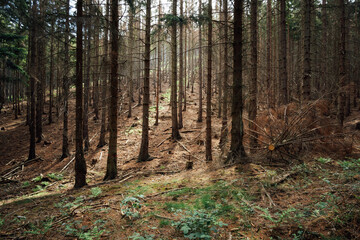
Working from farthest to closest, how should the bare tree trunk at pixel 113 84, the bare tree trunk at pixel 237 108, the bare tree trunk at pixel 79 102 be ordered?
the bare tree trunk at pixel 113 84, the bare tree trunk at pixel 79 102, the bare tree trunk at pixel 237 108

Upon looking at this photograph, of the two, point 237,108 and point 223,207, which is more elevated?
point 237,108

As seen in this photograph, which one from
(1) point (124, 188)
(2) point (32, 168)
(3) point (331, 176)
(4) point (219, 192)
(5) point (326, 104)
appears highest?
(5) point (326, 104)

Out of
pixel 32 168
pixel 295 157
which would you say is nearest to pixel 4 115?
pixel 32 168

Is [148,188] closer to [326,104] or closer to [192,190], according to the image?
[192,190]

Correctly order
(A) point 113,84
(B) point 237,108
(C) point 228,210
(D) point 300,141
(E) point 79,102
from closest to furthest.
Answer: (C) point 228,210 → (D) point 300,141 → (B) point 237,108 → (E) point 79,102 → (A) point 113,84

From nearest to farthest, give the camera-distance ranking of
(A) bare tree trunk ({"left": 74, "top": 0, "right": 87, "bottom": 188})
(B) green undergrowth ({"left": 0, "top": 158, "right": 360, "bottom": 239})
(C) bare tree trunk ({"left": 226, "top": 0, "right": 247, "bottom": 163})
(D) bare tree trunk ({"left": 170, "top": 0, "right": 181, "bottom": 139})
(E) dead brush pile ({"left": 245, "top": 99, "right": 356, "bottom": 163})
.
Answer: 1. (B) green undergrowth ({"left": 0, "top": 158, "right": 360, "bottom": 239})
2. (E) dead brush pile ({"left": 245, "top": 99, "right": 356, "bottom": 163})
3. (C) bare tree trunk ({"left": 226, "top": 0, "right": 247, "bottom": 163})
4. (A) bare tree trunk ({"left": 74, "top": 0, "right": 87, "bottom": 188})
5. (D) bare tree trunk ({"left": 170, "top": 0, "right": 181, "bottom": 139})

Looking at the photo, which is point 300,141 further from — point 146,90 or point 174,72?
point 174,72

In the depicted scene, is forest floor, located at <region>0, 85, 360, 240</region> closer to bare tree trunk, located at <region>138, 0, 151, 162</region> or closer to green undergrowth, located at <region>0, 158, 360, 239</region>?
green undergrowth, located at <region>0, 158, 360, 239</region>

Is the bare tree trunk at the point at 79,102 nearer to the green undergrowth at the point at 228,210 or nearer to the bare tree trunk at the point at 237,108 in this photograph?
the green undergrowth at the point at 228,210

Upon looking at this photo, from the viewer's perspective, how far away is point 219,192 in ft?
17.2

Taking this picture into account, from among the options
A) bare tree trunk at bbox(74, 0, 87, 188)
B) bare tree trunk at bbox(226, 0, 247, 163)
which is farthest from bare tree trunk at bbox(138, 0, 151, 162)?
bare tree trunk at bbox(226, 0, 247, 163)

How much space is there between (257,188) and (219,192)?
941 mm

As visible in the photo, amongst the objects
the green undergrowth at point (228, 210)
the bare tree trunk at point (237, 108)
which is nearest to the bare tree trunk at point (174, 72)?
the bare tree trunk at point (237, 108)

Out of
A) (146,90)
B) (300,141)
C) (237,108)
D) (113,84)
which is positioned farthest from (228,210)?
(146,90)
